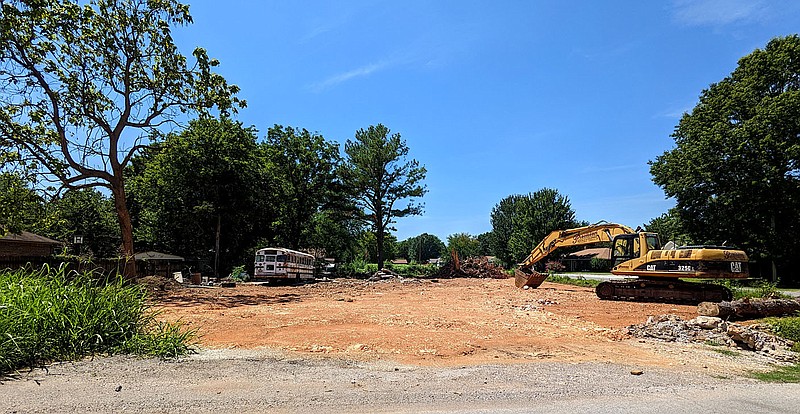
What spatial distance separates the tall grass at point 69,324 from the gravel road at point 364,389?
0.42 metres

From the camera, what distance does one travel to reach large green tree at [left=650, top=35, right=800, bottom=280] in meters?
28.1

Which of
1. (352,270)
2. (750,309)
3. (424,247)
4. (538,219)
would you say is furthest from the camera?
(424,247)

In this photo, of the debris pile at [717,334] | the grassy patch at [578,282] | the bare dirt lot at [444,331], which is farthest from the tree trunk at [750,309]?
the grassy patch at [578,282]

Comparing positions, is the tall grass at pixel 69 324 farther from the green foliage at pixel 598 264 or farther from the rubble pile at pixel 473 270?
the green foliage at pixel 598 264

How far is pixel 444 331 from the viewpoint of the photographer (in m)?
10.5

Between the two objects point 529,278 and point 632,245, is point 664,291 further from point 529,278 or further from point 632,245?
point 529,278

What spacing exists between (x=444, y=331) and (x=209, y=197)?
1191 inches

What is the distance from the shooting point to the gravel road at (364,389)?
4.61 m

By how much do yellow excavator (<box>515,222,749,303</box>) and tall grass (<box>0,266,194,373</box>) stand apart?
52.7 ft

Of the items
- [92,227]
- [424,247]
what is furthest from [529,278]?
[424,247]

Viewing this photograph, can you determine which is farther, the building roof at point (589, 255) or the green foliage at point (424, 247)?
the green foliage at point (424, 247)

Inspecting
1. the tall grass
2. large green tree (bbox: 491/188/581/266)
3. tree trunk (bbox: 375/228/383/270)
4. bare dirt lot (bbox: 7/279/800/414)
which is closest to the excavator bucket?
bare dirt lot (bbox: 7/279/800/414)

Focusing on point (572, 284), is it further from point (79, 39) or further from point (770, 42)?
point (79, 39)

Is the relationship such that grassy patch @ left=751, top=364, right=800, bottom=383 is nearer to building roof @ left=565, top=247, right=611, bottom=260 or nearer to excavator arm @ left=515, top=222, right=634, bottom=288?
excavator arm @ left=515, top=222, right=634, bottom=288
